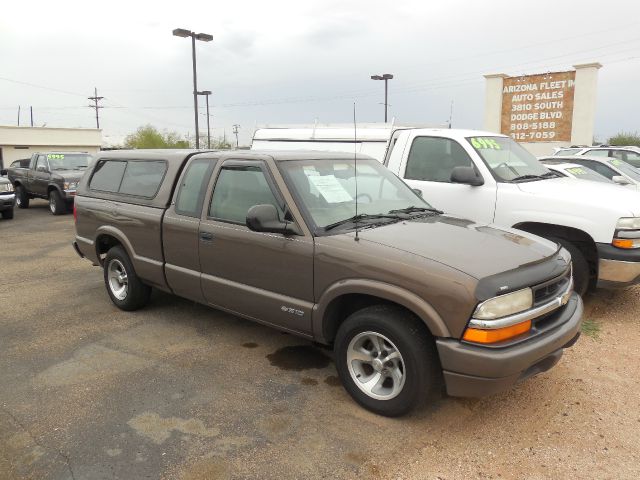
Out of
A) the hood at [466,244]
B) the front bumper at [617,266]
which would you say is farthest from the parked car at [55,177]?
the front bumper at [617,266]

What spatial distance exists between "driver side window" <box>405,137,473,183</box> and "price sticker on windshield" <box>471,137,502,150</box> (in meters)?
0.22

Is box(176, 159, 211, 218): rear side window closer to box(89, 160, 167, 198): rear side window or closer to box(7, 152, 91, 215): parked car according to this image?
box(89, 160, 167, 198): rear side window

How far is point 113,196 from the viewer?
5.61 metres

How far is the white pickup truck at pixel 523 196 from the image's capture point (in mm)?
4922

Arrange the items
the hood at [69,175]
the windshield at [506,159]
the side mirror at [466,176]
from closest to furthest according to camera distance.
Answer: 1. the side mirror at [466,176]
2. the windshield at [506,159]
3. the hood at [69,175]

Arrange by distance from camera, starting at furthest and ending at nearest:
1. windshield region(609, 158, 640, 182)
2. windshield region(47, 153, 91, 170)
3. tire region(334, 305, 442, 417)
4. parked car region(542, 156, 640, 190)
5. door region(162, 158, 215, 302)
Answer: windshield region(47, 153, 91, 170), windshield region(609, 158, 640, 182), parked car region(542, 156, 640, 190), door region(162, 158, 215, 302), tire region(334, 305, 442, 417)

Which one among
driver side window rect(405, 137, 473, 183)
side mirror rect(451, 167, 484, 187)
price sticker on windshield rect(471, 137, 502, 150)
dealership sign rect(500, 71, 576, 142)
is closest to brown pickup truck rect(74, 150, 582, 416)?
side mirror rect(451, 167, 484, 187)

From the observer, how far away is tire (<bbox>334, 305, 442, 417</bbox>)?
10.2ft

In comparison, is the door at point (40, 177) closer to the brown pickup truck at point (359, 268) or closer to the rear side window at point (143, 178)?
the rear side window at point (143, 178)

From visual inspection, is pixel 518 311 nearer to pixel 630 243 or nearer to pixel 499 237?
pixel 499 237

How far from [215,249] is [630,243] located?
3854 mm

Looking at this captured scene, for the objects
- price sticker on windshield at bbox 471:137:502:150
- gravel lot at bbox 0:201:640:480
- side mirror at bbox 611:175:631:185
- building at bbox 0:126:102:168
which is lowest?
gravel lot at bbox 0:201:640:480

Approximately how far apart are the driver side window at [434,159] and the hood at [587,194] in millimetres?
839

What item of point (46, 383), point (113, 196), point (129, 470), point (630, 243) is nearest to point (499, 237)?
point (630, 243)
